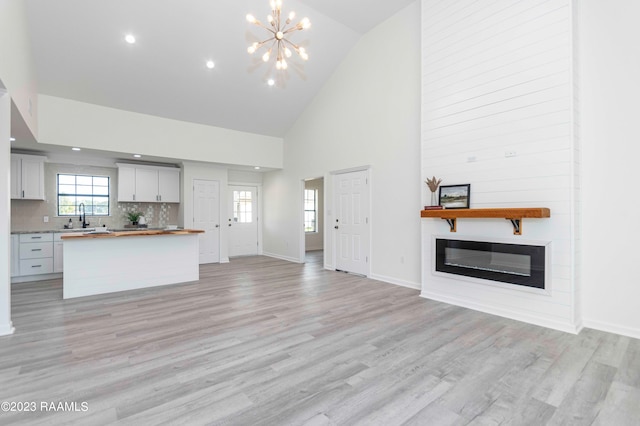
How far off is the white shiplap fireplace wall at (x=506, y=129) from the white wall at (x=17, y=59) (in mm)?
4916

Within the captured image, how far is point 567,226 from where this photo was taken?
333 cm

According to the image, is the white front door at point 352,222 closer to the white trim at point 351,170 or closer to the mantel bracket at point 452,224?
the white trim at point 351,170

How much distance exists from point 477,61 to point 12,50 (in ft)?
17.8

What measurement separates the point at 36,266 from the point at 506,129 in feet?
26.4

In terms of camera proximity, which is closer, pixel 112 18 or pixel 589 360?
pixel 589 360

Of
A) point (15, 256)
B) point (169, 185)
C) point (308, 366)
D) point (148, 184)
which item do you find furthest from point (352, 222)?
point (15, 256)

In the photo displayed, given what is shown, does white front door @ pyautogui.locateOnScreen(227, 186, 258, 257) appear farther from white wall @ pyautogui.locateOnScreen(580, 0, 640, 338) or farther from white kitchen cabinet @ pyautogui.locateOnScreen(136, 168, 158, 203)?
white wall @ pyautogui.locateOnScreen(580, 0, 640, 338)

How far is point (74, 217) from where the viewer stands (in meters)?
6.66

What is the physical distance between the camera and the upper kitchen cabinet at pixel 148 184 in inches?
273

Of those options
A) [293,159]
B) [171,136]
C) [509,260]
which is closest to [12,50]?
[171,136]

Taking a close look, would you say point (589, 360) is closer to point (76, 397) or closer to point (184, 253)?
point (76, 397)

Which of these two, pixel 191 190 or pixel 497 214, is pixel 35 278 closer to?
pixel 191 190

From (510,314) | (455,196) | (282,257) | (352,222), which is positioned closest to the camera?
(510,314)

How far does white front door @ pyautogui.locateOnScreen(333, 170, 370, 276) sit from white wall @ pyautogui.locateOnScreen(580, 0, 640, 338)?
3256mm
